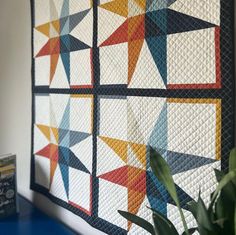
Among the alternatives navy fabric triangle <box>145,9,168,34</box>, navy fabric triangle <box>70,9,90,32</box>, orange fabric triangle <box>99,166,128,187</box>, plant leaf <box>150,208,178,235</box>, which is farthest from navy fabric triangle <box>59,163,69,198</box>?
plant leaf <box>150,208,178,235</box>

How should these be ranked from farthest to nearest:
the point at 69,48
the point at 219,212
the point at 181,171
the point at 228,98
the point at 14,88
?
the point at 14,88
the point at 69,48
the point at 181,171
the point at 228,98
the point at 219,212

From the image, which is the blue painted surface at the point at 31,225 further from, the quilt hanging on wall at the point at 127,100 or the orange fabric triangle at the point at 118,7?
the orange fabric triangle at the point at 118,7

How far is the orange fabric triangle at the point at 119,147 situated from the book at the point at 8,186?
2.08 ft

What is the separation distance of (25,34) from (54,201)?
2.98 ft

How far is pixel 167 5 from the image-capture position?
1.01 m

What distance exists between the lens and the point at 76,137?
1.43 metres

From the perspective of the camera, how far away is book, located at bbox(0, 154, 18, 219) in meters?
1.61

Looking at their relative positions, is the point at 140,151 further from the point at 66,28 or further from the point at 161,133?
the point at 66,28

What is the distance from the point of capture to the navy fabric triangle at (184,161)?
932 mm

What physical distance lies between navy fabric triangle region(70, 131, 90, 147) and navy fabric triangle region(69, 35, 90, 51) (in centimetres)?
36

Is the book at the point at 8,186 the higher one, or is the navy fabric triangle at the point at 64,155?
the navy fabric triangle at the point at 64,155

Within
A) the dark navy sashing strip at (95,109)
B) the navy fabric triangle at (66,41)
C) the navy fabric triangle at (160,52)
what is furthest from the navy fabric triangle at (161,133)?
the navy fabric triangle at (66,41)

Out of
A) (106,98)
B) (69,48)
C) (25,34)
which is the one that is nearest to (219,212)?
(106,98)

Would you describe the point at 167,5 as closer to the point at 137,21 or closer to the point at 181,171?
the point at 137,21
